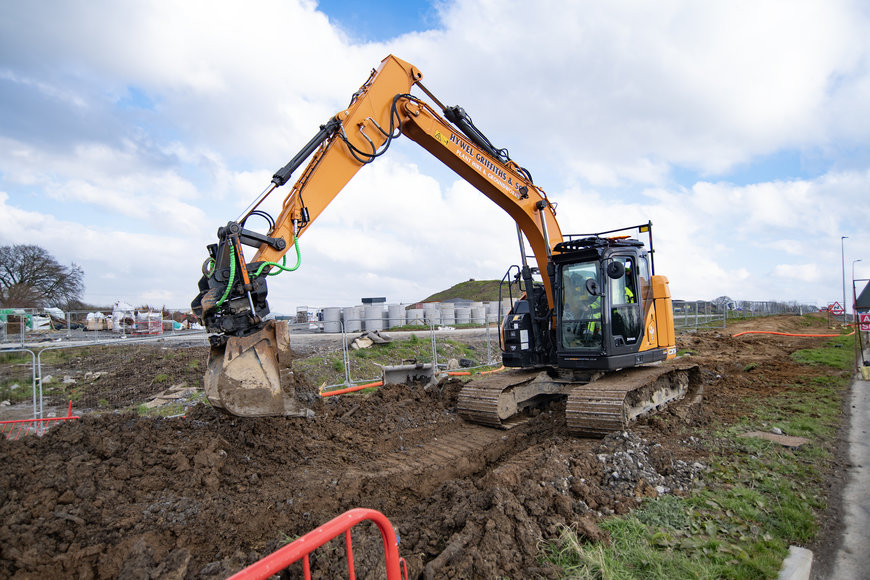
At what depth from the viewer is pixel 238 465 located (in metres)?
5.42

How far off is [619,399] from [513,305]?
2.78m

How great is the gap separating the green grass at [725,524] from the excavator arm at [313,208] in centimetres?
326

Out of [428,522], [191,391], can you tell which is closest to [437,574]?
[428,522]

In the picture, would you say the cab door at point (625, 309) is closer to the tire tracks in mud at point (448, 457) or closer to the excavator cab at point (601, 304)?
the excavator cab at point (601, 304)

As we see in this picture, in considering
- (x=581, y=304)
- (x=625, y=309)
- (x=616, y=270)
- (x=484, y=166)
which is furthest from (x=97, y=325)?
(x=616, y=270)

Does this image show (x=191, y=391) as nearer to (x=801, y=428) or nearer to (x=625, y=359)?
(x=625, y=359)

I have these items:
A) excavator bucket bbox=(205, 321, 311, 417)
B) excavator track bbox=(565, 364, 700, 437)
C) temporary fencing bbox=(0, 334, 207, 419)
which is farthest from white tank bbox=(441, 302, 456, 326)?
excavator bucket bbox=(205, 321, 311, 417)

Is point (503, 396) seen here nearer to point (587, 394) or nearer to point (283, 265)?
point (587, 394)

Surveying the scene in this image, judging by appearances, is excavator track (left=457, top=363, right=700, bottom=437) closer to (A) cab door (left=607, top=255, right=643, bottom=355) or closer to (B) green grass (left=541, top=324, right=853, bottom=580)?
(A) cab door (left=607, top=255, right=643, bottom=355)

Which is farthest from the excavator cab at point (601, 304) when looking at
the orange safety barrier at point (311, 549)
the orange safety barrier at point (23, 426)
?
the orange safety barrier at point (23, 426)

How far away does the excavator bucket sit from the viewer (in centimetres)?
505

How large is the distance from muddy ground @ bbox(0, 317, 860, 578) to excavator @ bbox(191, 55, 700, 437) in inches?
22.3

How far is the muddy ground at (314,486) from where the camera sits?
3537mm

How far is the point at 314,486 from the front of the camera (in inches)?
196
